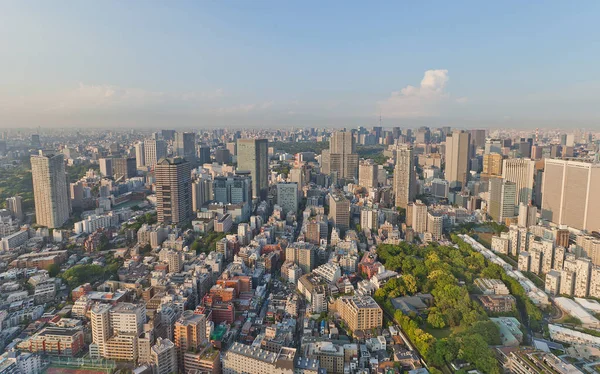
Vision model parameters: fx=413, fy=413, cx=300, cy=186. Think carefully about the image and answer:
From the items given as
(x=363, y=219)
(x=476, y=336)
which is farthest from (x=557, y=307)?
(x=363, y=219)

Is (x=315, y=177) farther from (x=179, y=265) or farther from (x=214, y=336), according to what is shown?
(x=214, y=336)

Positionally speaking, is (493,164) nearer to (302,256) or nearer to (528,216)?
(528,216)

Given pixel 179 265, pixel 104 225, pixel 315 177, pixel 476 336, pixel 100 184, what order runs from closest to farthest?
1. pixel 476 336
2. pixel 179 265
3. pixel 104 225
4. pixel 100 184
5. pixel 315 177

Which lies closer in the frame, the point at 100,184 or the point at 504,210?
the point at 504,210

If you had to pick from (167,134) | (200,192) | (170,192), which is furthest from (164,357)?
(167,134)

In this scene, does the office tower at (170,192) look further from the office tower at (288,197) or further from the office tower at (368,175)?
the office tower at (368,175)

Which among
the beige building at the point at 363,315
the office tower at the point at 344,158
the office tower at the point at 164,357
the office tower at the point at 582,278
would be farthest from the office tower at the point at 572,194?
the office tower at the point at 164,357
